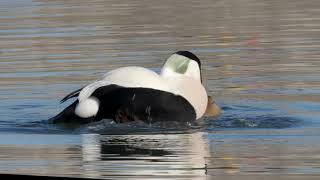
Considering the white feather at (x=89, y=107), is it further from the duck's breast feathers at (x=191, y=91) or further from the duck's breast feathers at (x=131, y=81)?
the duck's breast feathers at (x=191, y=91)

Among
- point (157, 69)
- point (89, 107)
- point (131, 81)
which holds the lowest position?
point (157, 69)

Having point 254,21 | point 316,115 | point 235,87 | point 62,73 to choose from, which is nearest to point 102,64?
point 62,73

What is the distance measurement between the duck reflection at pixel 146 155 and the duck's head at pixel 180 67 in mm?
554

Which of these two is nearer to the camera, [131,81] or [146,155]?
[146,155]

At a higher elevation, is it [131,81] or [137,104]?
[131,81]

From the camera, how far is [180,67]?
32.3ft

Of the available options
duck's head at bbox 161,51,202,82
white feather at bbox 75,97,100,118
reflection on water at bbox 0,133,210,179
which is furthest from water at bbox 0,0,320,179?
duck's head at bbox 161,51,202,82

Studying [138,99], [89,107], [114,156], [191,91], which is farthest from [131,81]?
[114,156]

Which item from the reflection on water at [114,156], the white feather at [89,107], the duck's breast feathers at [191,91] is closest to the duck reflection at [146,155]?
the reflection on water at [114,156]

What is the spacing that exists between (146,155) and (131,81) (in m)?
1.17

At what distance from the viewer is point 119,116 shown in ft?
31.2

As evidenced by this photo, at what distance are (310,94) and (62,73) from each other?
2916 millimetres

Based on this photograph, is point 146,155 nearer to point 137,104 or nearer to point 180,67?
point 137,104

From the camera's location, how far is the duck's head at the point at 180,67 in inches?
384
